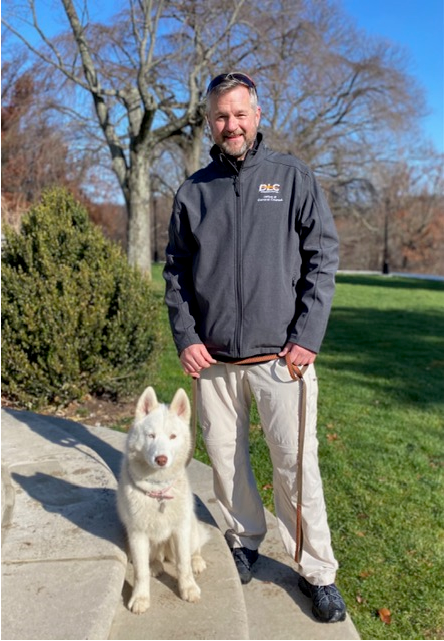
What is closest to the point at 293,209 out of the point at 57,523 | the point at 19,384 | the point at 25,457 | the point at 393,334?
the point at 57,523

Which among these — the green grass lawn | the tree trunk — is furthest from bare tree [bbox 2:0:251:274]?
the green grass lawn

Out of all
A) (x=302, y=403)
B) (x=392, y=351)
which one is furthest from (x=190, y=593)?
(x=392, y=351)

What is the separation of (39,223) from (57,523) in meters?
3.66

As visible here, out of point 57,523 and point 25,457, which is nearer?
point 57,523

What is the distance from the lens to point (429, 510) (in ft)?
13.2

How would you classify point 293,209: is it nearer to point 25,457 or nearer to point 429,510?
point 25,457

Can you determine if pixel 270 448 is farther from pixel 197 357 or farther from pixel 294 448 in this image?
pixel 197 357

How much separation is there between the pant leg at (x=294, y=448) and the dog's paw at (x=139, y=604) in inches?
29.8

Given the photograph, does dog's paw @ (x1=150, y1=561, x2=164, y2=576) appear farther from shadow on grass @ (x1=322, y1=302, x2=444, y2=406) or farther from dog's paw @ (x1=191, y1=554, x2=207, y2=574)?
shadow on grass @ (x1=322, y1=302, x2=444, y2=406)

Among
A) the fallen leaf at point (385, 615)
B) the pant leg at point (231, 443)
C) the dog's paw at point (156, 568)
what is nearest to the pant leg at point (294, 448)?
the pant leg at point (231, 443)

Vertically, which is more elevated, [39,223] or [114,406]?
[39,223]

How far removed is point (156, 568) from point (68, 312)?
120 inches

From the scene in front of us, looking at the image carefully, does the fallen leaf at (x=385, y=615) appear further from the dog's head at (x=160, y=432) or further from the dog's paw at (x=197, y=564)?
the dog's head at (x=160, y=432)

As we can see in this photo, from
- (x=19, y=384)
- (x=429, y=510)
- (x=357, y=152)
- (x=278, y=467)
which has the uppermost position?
(x=357, y=152)
